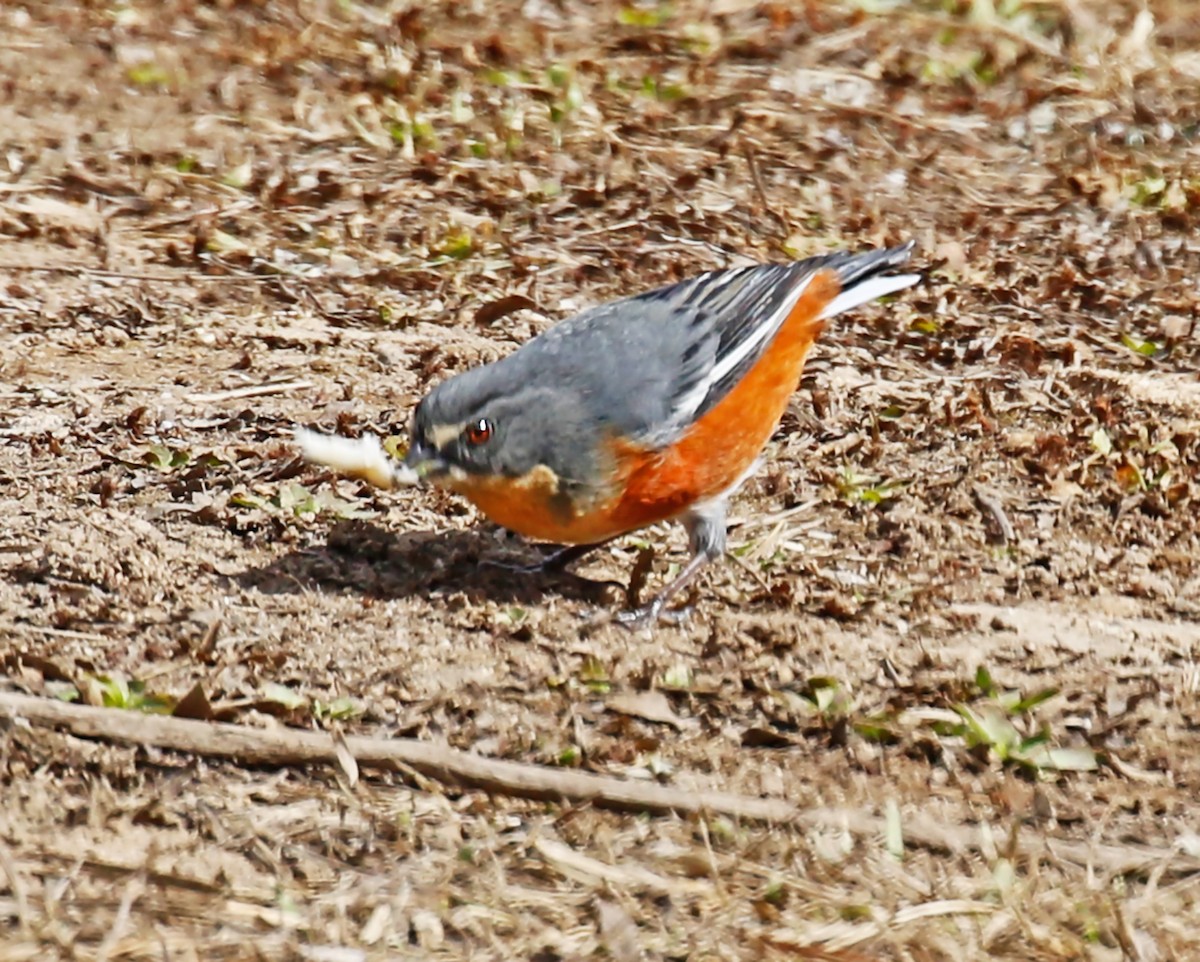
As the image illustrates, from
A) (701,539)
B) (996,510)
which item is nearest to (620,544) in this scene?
(701,539)

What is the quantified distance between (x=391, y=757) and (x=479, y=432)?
1.22m

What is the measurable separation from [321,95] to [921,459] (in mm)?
4605

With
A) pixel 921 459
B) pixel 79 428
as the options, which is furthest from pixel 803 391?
pixel 79 428

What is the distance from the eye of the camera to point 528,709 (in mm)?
5402

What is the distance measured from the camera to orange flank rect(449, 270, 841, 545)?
592cm

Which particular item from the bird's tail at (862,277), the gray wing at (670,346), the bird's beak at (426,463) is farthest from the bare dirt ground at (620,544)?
the gray wing at (670,346)

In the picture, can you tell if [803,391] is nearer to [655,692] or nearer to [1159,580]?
[1159,580]

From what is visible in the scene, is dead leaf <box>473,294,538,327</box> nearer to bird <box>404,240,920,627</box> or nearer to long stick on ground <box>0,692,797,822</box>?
bird <box>404,240,920,627</box>

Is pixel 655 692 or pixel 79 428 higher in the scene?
pixel 655 692

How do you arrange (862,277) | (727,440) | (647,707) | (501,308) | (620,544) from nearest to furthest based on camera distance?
1. (647,707)
2. (727,440)
3. (620,544)
4. (862,277)
5. (501,308)

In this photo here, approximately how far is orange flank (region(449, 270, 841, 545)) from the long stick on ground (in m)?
1.09

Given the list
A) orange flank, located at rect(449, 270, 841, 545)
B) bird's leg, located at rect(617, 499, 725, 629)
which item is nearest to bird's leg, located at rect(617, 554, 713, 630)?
bird's leg, located at rect(617, 499, 725, 629)

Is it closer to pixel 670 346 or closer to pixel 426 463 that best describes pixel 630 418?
pixel 670 346

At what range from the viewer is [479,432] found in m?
5.83
